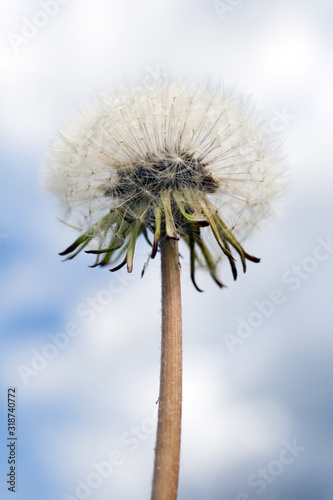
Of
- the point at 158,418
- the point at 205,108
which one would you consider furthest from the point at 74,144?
the point at 158,418

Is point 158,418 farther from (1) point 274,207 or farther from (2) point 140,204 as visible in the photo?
(1) point 274,207

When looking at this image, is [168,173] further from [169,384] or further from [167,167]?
[169,384]

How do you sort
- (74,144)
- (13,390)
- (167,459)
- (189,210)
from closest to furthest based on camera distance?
(167,459) < (189,210) < (74,144) < (13,390)

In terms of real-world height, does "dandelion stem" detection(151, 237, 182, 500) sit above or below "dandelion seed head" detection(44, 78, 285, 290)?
below

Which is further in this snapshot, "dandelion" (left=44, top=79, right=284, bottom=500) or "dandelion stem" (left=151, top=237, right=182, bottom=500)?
"dandelion" (left=44, top=79, right=284, bottom=500)

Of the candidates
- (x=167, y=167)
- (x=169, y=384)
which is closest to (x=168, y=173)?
(x=167, y=167)
